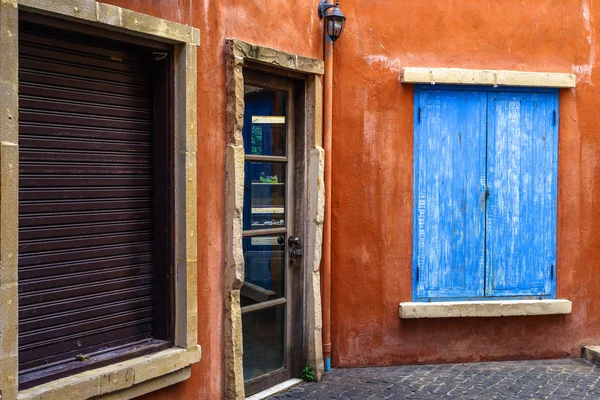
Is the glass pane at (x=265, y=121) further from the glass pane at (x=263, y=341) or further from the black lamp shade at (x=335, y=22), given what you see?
the glass pane at (x=263, y=341)

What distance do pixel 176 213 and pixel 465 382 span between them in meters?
2.91

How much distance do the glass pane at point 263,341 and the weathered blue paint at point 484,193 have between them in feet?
4.55

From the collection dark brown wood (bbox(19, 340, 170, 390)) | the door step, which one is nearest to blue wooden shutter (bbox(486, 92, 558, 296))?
the door step

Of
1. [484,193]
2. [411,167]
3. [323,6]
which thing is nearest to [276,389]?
[411,167]

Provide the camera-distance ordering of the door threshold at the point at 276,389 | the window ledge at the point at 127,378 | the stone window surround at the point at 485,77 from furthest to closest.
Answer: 1. the stone window surround at the point at 485,77
2. the door threshold at the point at 276,389
3. the window ledge at the point at 127,378

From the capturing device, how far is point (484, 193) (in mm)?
6574

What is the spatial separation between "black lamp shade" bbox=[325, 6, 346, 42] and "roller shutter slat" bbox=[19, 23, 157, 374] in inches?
76.0

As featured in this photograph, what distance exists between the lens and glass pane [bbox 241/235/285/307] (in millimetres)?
5570

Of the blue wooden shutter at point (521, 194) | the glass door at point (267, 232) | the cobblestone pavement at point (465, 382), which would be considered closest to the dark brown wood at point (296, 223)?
the glass door at point (267, 232)

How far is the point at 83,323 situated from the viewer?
4.24 m

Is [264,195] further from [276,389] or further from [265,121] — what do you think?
[276,389]

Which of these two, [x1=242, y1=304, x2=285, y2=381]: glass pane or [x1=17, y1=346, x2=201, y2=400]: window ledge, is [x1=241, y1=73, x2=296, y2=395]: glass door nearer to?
[x1=242, y1=304, x2=285, y2=381]: glass pane

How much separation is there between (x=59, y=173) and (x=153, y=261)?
963 millimetres

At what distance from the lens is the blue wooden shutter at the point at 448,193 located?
649cm
